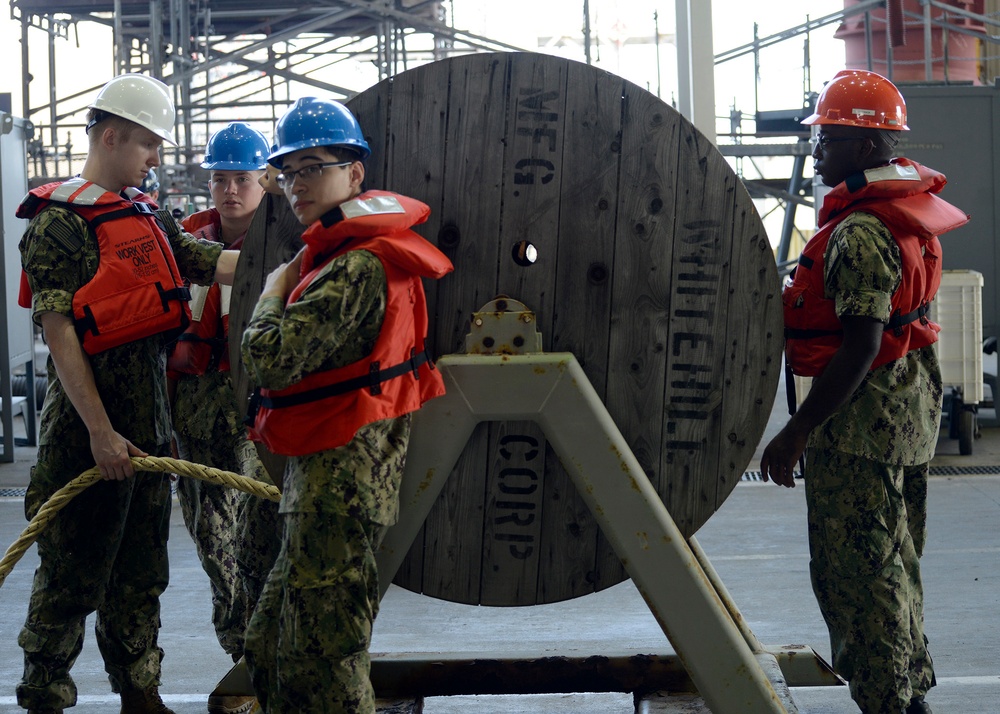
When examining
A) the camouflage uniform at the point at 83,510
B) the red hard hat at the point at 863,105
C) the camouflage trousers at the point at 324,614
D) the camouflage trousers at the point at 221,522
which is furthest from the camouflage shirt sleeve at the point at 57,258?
the red hard hat at the point at 863,105

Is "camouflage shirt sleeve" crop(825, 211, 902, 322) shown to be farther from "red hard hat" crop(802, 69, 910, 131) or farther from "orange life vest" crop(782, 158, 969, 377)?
"red hard hat" crop(802, 69, 910, 131)

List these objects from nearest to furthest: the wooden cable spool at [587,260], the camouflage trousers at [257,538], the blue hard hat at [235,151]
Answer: the wooden cable spool at [587,260] → the camouflage trousers at [257,538] → the blue hard hat at [235,151]

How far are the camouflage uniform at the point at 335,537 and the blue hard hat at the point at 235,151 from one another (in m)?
1.38

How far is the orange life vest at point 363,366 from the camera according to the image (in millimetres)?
2225

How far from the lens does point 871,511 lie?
276cm

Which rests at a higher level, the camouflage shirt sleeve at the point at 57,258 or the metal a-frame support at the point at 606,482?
the camouflage shirt sleeve at the point at 57,258

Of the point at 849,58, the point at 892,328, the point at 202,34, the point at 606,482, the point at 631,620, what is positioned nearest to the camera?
the point at 606,482

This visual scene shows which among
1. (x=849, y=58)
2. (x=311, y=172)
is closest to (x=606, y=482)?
(x=311, y=172)

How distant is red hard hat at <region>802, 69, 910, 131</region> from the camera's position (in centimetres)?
280

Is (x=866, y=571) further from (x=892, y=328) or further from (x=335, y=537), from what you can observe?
(x=335, y=537)

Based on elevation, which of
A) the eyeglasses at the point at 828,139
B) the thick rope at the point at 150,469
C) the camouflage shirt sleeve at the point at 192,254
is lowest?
the thick rope at the point at 150,469

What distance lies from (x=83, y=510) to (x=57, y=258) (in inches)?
26.6

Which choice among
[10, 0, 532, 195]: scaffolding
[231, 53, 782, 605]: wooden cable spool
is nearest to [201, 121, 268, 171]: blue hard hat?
[231, 53, 782, 605]: wooden cable spool

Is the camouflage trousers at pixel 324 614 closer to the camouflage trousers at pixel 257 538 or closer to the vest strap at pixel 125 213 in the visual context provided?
the camouflage trousers at pixel 257 538
